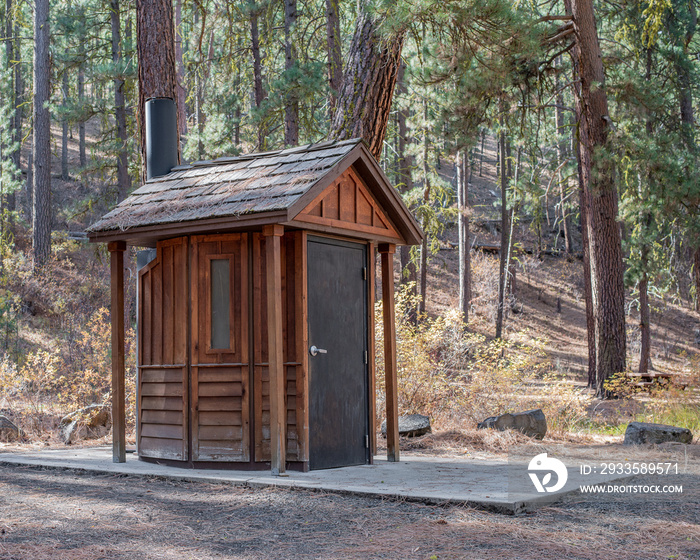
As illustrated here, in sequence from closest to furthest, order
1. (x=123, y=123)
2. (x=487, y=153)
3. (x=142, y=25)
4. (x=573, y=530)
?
(x=573, y=530), (x=142, y=25), (x=123, y=123), (x=487, y=153)

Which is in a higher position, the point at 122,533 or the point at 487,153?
the point at 487,153

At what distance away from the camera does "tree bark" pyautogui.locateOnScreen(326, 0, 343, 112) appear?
13438 millimetres

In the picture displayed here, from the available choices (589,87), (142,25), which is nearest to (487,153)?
(589,87)

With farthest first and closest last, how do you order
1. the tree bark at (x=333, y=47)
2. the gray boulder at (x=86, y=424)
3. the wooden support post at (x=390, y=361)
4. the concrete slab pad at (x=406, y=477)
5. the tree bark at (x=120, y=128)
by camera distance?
the tree bark at (x=120, y=128) < the tree bark at (x=333, y=47) < the gray boulder at (x=86, y=424) < the wooden support post at (x=390, y=361) < the concrete slab pad at (x=406, y=477)

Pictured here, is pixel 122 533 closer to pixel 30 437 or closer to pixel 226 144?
pixel 30 437

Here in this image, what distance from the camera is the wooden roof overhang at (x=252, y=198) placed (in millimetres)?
6730

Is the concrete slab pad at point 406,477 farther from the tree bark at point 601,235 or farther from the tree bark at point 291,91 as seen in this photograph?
the tree bark at point 291,91

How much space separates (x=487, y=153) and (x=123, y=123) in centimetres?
4391

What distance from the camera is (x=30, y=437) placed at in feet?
35.4

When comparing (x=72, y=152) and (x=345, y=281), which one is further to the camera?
(x=72, y=152)

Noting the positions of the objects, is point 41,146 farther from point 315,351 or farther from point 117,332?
point 315,351

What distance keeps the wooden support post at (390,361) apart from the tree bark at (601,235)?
8121mm

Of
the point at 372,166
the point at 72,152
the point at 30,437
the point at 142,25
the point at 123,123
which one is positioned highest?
the point at 72,152

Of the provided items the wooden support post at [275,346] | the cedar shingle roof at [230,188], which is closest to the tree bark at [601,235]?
the cedar shingle roof at [230,188]
